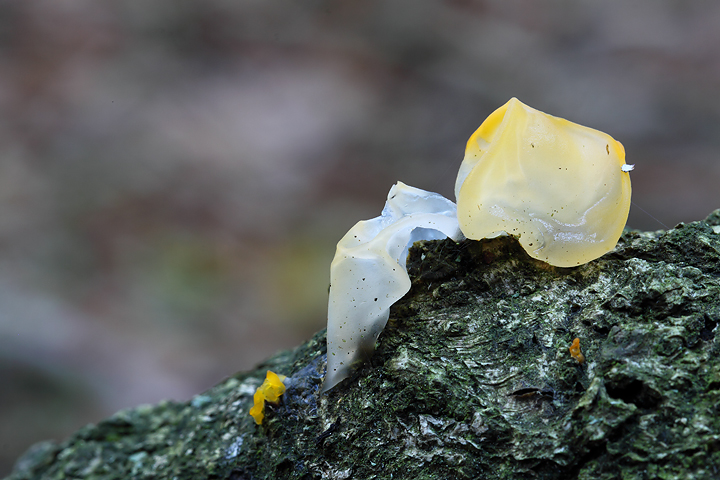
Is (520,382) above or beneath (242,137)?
beneath

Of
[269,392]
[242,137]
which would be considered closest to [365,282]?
[269,392]

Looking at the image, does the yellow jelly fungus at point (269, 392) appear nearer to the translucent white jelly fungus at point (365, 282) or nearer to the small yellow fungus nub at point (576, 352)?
the translucent white jelly fungus at point (365, 282)

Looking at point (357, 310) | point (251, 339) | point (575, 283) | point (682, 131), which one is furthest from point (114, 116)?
point (682, 131)

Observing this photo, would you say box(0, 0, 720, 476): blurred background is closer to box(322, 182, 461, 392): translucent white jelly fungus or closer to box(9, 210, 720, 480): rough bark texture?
box(9, 210, 720, 480): rough bark texture

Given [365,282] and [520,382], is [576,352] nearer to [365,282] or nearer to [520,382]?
[520,382]

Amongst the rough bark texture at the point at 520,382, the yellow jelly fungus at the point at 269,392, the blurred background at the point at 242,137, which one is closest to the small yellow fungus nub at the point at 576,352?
the rough bark texture at the point at 520,382

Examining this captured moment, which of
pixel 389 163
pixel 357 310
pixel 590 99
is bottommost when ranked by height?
pixel 357 310

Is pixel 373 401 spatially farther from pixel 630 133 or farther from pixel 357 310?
pixel 630 133
